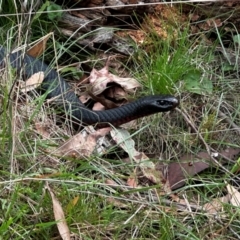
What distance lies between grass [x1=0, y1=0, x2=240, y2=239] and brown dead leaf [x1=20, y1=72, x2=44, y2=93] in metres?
0.08

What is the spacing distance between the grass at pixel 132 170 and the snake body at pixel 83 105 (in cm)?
8

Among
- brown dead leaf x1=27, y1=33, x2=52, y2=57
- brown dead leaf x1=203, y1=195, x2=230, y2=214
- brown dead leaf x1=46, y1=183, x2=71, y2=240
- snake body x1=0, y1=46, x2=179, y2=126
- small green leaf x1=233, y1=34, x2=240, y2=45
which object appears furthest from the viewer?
small green leaf x1=233, y1=34, x2=240, y2=45

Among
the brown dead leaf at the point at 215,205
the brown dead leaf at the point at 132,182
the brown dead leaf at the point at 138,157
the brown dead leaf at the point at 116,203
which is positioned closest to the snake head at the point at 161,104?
the brown dead leaf at the point at 138,157

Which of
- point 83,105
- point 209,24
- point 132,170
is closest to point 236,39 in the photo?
point 209,24

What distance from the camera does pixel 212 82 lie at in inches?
146

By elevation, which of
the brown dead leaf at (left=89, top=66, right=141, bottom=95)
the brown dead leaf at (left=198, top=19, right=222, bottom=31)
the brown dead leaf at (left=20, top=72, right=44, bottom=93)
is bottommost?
the brown dead leaf at (left=89, top=66, right=141, bottom=95)

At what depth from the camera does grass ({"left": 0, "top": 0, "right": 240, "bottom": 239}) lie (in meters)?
2.64

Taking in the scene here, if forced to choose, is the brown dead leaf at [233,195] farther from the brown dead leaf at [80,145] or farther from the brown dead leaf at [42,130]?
the brown dead leaf at [42,130]

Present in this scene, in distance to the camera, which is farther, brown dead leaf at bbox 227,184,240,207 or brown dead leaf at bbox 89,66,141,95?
brown dead leaf at bbox 89,66,141,95

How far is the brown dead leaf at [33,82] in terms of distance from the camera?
3215 mm

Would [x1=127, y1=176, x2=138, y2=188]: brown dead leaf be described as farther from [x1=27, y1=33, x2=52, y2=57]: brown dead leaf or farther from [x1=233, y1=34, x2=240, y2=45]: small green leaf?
[x1=233, y1=34, x2=240, y2=45]: small green leaf

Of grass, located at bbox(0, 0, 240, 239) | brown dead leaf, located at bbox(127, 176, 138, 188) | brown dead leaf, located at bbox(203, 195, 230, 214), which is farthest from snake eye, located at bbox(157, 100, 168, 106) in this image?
brown dead leaf, located at bbox(203, 195, 230, 214)

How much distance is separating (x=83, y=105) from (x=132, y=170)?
19.9 inches

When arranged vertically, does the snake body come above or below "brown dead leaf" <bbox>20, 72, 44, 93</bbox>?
below
